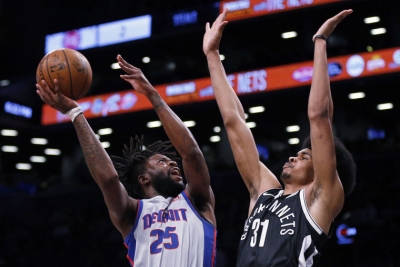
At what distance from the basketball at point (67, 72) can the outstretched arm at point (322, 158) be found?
1.75 metres

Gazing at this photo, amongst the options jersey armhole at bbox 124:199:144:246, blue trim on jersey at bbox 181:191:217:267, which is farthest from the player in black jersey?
jersey armhole at bbox 124:199:144:246

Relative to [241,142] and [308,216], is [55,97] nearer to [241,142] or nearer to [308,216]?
[241,142]

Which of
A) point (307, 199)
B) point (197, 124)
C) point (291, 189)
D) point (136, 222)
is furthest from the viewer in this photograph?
point (197, 124)

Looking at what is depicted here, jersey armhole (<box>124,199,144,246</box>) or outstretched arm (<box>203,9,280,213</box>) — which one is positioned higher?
outstretched arm (<box>203,9,280,213</box>)

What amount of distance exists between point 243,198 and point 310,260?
1235 cm

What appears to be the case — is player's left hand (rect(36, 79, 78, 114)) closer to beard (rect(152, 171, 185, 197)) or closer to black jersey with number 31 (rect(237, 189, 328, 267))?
beard (rect(152, 171, 185, 197))

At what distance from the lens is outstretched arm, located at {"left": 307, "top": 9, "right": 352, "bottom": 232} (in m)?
3.67

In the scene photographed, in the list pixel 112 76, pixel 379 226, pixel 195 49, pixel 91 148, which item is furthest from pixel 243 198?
pixel 91 148

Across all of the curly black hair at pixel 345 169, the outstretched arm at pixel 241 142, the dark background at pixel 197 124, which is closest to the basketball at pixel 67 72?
the outstretched arm at pixel 241 142

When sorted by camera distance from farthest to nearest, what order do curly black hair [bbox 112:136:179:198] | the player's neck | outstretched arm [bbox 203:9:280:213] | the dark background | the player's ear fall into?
the dark background → curly black hair [bbox 112:136:179:198] → the player's ear → outstretched arm [bbox 203:9:280:213] → the player's neck

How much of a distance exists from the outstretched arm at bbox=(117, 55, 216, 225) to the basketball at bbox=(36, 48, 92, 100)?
324mm

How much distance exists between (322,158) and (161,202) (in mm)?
1444

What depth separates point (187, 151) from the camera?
4.57 metres

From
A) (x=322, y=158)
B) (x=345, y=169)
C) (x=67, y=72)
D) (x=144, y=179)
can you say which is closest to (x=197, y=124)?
(x=144, y=179)
